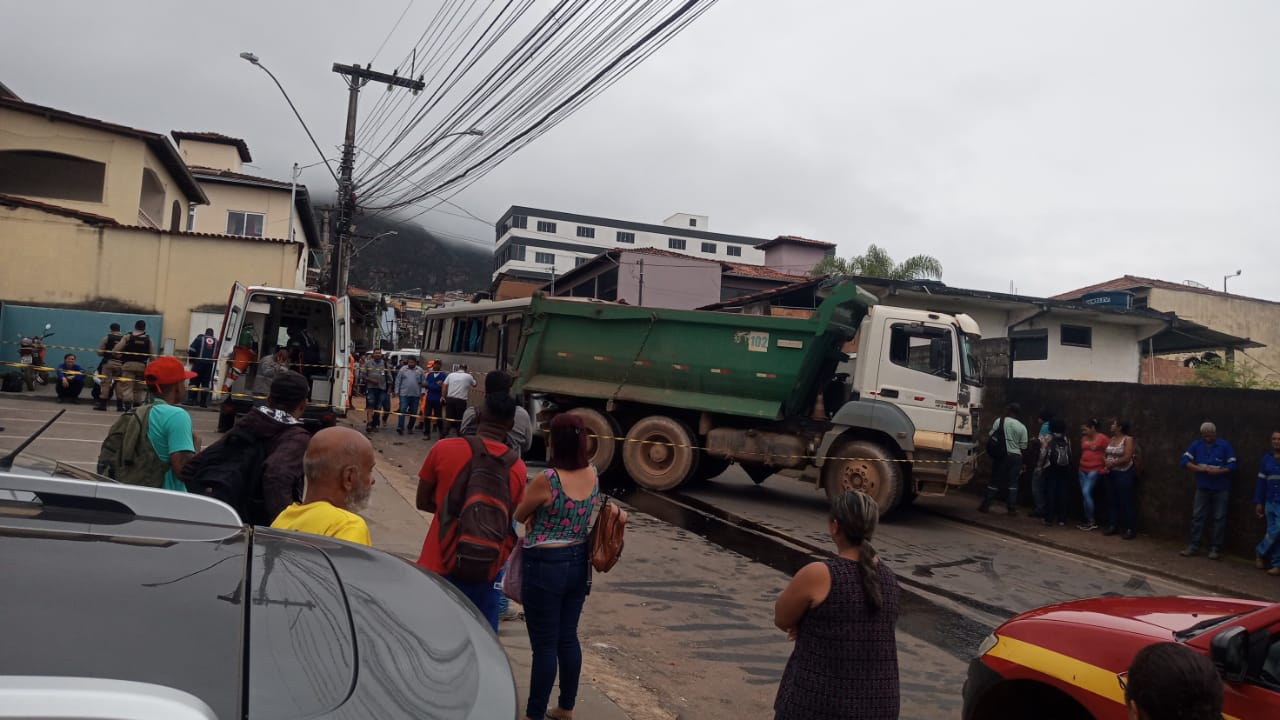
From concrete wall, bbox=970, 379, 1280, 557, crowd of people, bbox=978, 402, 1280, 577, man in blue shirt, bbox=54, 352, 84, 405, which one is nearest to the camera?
crowd of people, bbox=978, 402, 1280, 577

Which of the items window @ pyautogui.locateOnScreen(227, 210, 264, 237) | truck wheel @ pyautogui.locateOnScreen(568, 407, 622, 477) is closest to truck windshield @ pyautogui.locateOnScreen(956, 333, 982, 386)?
truck wheel @ pyautogui.locateOnScreen(568, 407, 622, 477)

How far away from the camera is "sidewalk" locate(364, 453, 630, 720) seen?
438cm

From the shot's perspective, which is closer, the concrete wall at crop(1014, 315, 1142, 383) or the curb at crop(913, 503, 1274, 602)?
the curb at crop(913, 503, 1274, 602)

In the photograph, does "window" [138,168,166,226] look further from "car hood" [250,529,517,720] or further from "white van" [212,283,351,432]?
"car hood" [250,529,517,720]

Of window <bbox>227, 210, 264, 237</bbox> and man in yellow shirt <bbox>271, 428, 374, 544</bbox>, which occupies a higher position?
window <bbox>227, 210, 264, 237</bbox>

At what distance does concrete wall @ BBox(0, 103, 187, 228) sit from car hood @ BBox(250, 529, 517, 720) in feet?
77.0

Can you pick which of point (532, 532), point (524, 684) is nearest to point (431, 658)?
point (532, 532)

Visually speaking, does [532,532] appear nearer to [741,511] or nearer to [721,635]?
[721,635]

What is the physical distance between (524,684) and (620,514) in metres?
1.27

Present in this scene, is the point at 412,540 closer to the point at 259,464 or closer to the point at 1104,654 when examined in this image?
the point at 259,464

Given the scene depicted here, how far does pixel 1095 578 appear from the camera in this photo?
9.38 meters

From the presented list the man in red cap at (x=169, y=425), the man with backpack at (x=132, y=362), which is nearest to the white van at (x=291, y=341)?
the man with backpack at (x=132, y=362)

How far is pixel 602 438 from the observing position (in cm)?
1277

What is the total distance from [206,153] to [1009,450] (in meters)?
34.8
